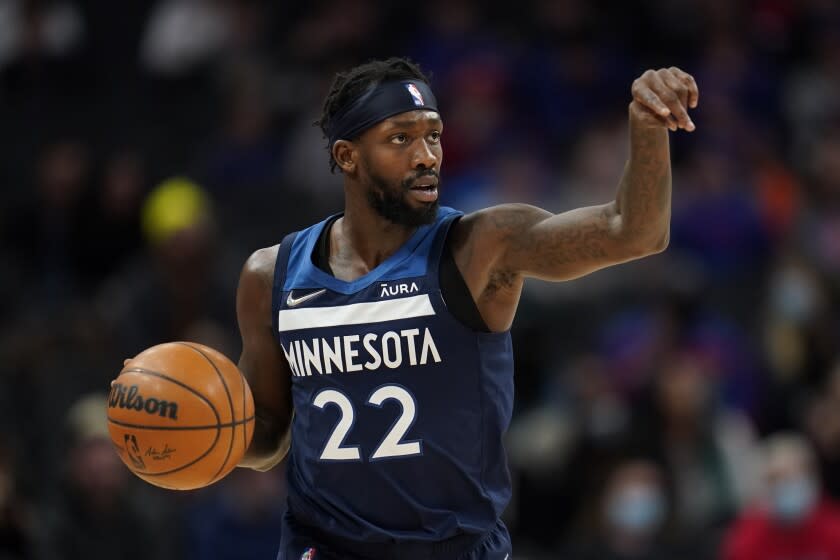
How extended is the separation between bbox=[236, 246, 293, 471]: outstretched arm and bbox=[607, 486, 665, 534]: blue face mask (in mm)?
4213

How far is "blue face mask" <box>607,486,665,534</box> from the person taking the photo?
9844 millimetres

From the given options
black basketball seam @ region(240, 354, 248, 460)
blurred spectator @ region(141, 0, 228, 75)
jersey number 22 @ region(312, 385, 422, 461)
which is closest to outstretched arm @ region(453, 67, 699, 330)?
jersey number 22 @ region(312, 385, 422, 461)

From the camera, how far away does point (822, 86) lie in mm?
14000

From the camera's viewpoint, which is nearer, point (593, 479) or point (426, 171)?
point (426, 171)

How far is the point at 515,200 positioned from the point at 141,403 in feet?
23.7

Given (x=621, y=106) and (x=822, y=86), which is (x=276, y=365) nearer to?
(x=621, y=106)

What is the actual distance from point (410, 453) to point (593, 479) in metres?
5.06

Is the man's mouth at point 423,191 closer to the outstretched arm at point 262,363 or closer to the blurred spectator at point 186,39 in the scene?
the outstretched arm at point 262,363

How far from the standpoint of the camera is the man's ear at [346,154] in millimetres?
5840

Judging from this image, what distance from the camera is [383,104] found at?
5.69m

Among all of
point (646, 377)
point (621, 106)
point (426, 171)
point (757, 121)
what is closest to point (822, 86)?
point (757, 121)

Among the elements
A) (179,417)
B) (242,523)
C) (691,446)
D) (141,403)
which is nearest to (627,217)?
(179,417)

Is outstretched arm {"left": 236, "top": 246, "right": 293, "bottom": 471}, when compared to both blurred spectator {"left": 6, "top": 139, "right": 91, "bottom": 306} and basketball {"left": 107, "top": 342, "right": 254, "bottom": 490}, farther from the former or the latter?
blurred spectator {"left": 6, "top": 139, "right": 91, "bottom": 306}

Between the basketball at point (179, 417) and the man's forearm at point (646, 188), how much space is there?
173 centimetres
